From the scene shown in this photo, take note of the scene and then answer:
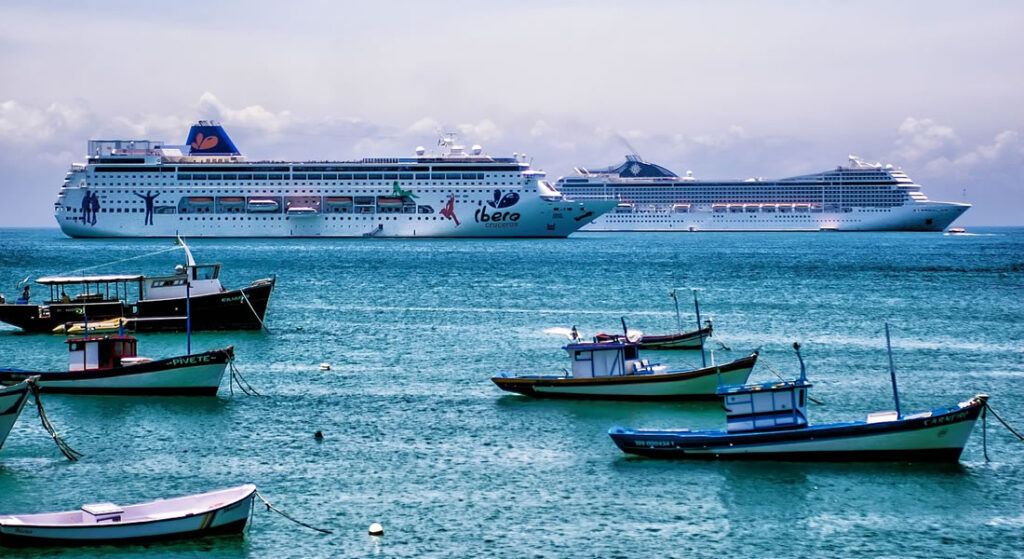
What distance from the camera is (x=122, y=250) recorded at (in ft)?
363

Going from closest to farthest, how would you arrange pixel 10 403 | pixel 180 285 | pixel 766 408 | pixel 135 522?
pixel 135 522 → pixel 10 403 → pixel 766 408 → pixel 180 285

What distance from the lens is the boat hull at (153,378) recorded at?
3062cm

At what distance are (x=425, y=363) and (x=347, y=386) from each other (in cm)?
483

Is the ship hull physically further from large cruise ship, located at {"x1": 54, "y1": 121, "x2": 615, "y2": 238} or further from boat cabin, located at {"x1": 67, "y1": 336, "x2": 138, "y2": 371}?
boat cabin, located at {"x1": 67, "y1": 336, "x2": 138, "y2": 371}

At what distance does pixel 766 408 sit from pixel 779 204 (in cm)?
15751

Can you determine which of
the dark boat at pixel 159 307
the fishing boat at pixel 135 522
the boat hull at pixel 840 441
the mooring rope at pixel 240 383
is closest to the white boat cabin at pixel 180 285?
the dark boat at pixel 159 307

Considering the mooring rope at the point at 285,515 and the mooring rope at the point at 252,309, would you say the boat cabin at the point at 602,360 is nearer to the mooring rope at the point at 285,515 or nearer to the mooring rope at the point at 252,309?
the mooring rope at the point at 285,515

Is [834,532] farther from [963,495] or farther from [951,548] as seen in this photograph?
[963,495]

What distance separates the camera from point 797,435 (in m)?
24.0

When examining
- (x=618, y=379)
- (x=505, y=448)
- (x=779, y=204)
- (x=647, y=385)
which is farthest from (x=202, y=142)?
(x=505, y=448)

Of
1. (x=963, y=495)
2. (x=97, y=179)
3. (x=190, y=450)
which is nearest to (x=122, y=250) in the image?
(x=97, y=179)

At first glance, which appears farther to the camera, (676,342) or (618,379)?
(676,342)

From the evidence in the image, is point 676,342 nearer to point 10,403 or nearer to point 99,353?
point 99,353

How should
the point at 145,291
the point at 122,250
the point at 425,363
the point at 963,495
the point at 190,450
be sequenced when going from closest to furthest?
the point at 963,495 → the point at 190,450 → the point at 425,363 → the point at 145,291 → the point at 122,250
